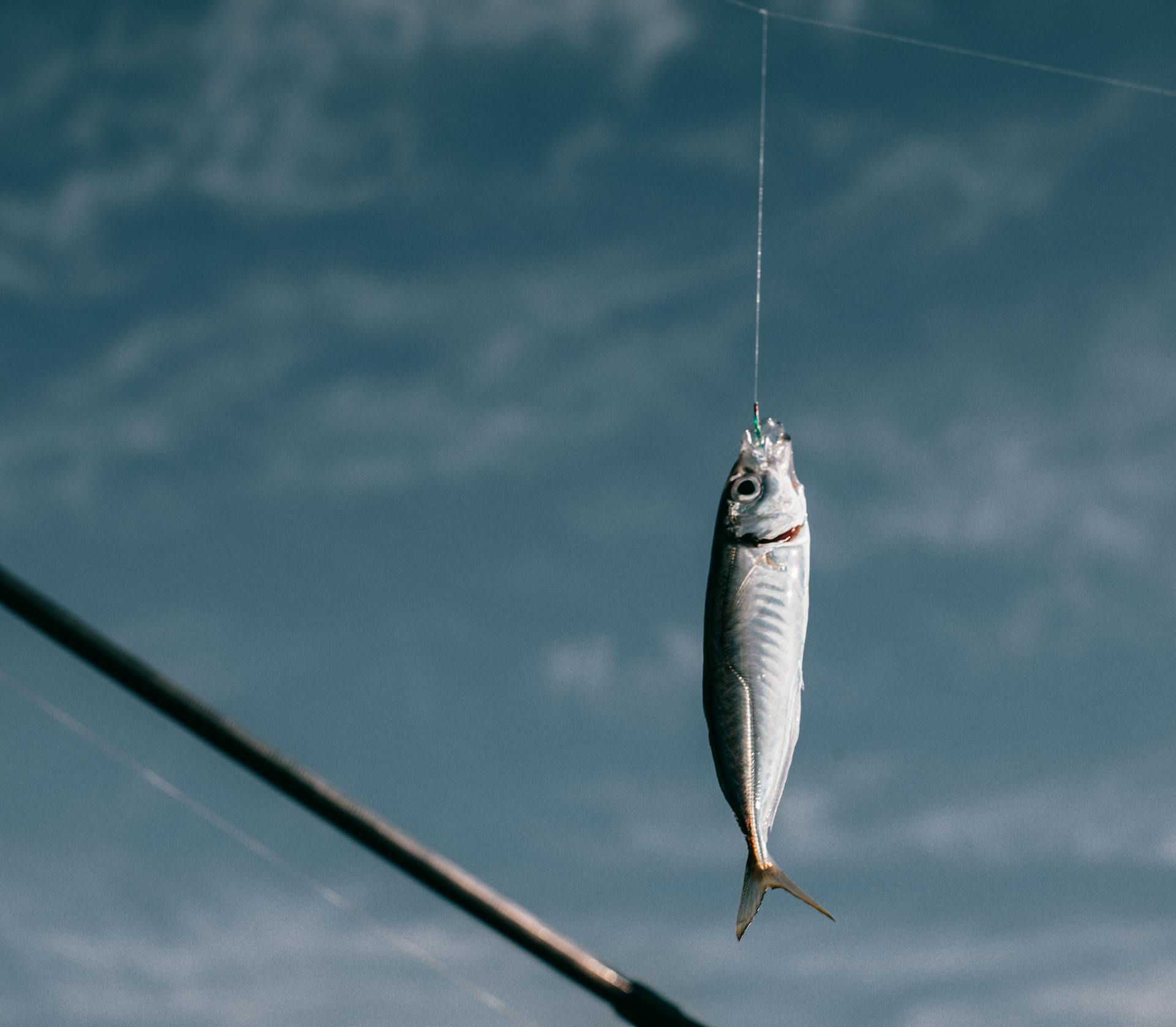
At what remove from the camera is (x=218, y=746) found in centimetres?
189

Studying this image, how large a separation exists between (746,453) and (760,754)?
66.6 inches

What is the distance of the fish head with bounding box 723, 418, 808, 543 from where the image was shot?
652 cm

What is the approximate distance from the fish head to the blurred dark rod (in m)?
4.42

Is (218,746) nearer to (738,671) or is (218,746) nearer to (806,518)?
(738,671)

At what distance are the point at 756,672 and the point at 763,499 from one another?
3.18 feet

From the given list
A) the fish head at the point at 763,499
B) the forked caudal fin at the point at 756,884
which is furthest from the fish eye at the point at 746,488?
the forked caudal fin at the point at 756,884

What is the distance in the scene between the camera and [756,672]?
616 cm

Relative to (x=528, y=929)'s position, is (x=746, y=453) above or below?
above

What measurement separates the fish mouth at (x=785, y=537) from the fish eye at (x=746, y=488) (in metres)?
0.25

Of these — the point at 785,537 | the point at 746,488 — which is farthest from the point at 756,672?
the point at 746,488

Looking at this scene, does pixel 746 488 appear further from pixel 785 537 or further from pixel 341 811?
pixel 341 811

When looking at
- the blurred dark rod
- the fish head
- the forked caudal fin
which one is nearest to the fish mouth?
the fish head

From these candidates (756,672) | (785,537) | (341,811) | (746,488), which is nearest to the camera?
(341,811)

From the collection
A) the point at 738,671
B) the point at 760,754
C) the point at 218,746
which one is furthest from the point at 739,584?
the point at 218,746
